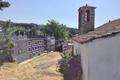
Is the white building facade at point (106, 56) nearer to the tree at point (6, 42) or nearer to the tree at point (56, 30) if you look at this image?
the tree at point (6, 42)

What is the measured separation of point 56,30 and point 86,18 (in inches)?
2278

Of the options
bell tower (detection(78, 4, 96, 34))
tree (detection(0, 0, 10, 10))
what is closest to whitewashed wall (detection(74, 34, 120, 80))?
tree (detection(0, 0, 10, 10))

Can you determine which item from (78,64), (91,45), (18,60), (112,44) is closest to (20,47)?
(18,60)

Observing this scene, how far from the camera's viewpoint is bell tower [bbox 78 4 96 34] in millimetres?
24328

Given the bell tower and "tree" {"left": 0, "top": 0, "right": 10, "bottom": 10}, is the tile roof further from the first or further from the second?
the bell tower

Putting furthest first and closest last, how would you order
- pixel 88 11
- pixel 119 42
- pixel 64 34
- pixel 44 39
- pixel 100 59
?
pixel 64 34
pixel 44 39
pixel 88 11
pixel 100 59
pixel 119 42

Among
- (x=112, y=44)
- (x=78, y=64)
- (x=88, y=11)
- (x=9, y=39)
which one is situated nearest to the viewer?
(x=112, y=44)

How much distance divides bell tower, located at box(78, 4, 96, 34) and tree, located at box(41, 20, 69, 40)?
54209 millimetres

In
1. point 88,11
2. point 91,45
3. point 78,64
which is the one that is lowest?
point 78,64

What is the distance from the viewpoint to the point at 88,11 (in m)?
24.6

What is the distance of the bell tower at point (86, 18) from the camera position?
2433 centimetres

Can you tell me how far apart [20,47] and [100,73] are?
107 ft

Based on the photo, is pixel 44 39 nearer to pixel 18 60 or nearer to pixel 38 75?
pixel 18 60

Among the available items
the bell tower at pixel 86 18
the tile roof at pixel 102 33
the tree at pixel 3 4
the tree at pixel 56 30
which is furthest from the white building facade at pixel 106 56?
the tree at pixel 56 30
